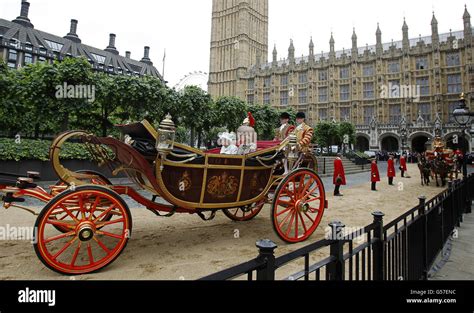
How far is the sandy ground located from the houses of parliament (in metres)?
36.5

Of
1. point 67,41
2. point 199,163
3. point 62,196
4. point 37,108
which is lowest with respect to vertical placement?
point 62,196

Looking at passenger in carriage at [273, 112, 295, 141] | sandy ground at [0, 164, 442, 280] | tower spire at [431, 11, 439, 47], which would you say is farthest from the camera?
tower spire at [431, 11, 439, 47]

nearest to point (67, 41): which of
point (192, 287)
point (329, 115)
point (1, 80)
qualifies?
point (1, 80)

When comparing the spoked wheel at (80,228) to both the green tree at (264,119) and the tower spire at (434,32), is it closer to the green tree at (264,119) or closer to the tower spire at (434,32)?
the green tree at (264,119)

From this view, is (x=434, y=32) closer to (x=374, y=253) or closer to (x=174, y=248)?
(x=374, y=253)

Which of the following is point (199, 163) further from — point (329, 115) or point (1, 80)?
point (329, 115)

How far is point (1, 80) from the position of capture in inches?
517

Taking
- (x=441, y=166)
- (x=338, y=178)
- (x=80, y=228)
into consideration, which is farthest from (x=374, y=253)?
(x=441, y=166)

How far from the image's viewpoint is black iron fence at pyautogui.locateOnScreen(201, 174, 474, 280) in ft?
5.09

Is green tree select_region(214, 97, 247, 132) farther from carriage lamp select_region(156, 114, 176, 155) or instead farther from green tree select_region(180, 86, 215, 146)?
carriage lamp select_region(156, 114, 176, 155)

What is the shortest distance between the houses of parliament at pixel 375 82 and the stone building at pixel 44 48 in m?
25.2

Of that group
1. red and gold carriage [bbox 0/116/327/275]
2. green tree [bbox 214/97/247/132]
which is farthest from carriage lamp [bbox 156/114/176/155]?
green tree [bbox 214/97/247/132]

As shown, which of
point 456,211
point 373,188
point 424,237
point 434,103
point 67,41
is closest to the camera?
point 424,237

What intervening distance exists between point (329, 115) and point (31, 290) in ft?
167
